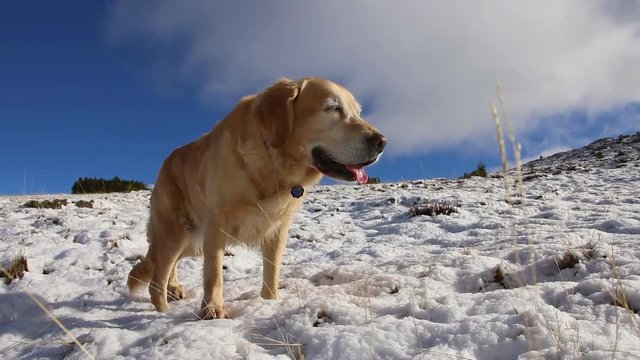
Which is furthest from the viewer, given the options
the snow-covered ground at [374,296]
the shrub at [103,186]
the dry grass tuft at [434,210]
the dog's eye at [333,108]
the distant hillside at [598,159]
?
the shrub at [103,186]

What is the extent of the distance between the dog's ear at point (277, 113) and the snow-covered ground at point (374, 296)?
4.03 ft

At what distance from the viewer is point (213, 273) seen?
12.2ft

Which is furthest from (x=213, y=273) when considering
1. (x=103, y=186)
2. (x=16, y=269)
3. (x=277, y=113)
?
(x=103, y=186)

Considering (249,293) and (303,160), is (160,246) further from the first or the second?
(303,160)

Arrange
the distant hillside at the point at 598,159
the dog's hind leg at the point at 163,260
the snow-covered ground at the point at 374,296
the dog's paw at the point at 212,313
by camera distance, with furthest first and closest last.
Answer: the distant hillside at the point at 598,159 < the dog's hind leg at the point at 163,260 < the dog's paw at the point at 212,313 < the snow-covered ground at the point at 374,296

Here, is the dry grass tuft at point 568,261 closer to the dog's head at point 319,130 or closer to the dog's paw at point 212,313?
the dog's head at point 319,130

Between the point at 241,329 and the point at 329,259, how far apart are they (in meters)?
3.15

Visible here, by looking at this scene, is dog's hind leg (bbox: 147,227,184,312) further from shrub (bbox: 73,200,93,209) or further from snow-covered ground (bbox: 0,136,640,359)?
shrub (bbox: 73,200,93,209)

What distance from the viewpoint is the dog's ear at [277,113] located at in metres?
3.81

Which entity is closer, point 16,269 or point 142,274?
point 142,274

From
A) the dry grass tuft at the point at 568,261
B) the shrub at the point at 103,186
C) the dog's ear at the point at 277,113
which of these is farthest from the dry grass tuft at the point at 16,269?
the shrub at the point at 103,186

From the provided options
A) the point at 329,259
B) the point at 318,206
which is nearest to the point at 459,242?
the point at 329,259

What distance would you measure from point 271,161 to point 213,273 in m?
1.01

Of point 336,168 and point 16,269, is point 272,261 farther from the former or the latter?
point 16,269
